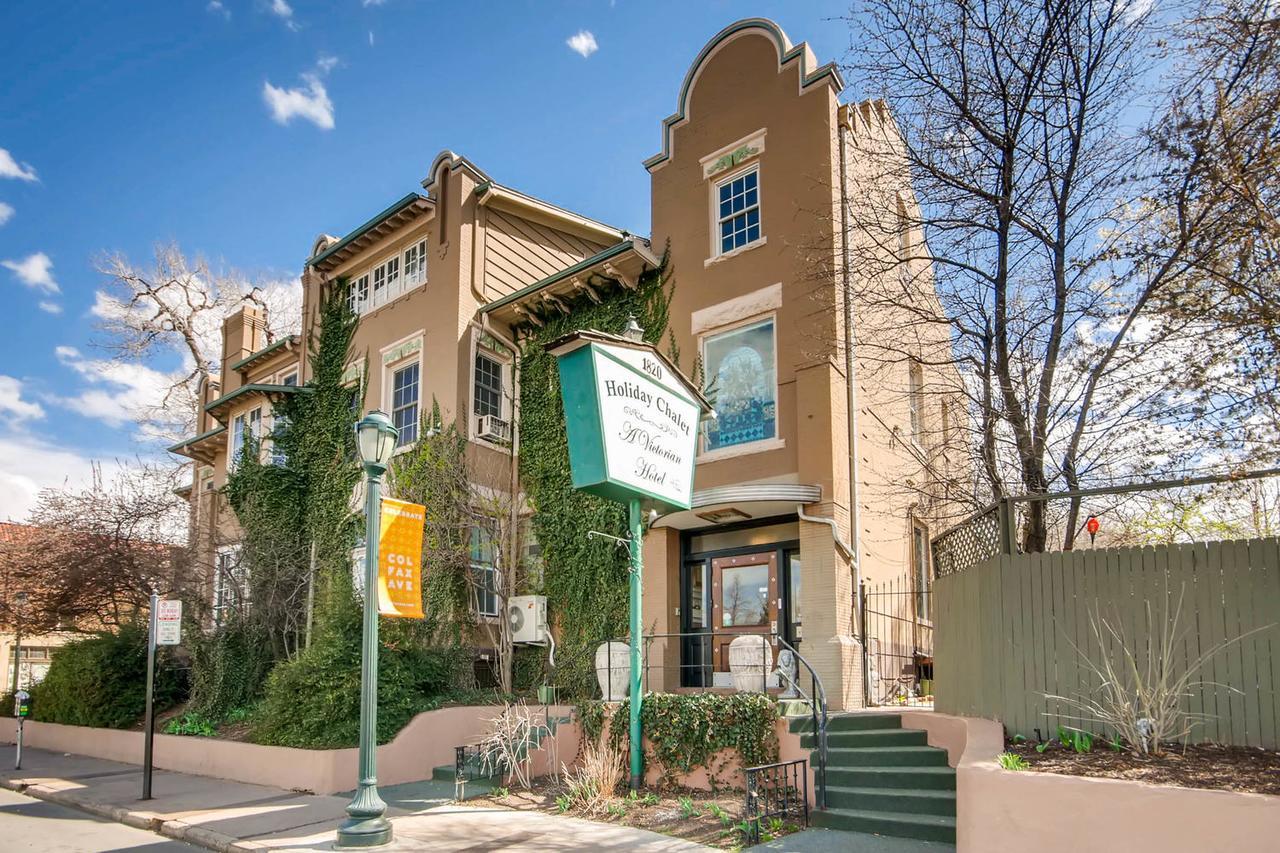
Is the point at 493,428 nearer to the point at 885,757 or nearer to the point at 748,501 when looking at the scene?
the point at 748,501

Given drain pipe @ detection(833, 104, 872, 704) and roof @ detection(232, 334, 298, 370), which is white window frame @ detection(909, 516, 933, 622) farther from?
roof @ detection(232, 334, 298, 370)

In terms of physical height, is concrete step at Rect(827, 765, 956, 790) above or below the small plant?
above

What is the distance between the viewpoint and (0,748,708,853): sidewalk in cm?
902

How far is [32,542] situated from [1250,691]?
2557 cm

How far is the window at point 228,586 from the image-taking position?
59.0 ft

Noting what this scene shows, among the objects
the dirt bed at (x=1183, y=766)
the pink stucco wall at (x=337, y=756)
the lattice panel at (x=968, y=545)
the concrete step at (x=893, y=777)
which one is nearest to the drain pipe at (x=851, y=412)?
the lattice panel at (x=968, y=545)

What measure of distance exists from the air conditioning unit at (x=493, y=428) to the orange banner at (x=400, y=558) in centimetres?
507

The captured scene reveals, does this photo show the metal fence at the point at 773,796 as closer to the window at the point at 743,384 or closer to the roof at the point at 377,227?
the window at the point at 743,384

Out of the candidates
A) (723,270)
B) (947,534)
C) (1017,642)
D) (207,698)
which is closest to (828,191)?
(723,270)

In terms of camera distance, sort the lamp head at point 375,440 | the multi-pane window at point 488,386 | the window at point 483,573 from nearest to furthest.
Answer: the lamp head at point 375,440
the window at point 483,573
the multi-pane window at point 488,386

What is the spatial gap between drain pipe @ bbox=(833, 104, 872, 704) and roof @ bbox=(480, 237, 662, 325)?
3.85m

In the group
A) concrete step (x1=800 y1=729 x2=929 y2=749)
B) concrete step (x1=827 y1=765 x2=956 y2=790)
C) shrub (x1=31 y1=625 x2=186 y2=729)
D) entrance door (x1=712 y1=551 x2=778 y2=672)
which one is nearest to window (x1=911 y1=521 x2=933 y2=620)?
entrance door (x1=712 y1=551 x2=778 y2=672)

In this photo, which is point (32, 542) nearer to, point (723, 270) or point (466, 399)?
point (466, 399)

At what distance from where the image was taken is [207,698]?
17.2 meters
